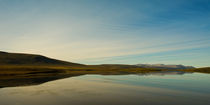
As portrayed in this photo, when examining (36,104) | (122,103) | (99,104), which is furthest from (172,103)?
(36,104)

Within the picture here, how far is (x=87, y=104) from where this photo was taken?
58.6ft

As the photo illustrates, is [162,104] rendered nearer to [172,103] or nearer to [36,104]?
[172,103]

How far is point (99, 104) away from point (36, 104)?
683 cm

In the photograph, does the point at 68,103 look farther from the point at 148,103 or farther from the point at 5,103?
the point at 148,103

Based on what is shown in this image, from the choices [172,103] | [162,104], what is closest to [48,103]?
[162,104]

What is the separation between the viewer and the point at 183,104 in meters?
17.9

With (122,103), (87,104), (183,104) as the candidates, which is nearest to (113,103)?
(122,103)

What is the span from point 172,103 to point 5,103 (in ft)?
61.2

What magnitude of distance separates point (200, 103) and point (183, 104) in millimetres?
2209

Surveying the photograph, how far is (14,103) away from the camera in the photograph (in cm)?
1816

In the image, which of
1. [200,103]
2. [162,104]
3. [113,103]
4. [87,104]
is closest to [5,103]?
[87,104]

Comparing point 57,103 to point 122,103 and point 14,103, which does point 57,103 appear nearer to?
point 14,103

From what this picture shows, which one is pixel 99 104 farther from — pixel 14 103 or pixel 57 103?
pixel 14 103

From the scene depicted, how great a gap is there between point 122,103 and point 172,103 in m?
5.59
